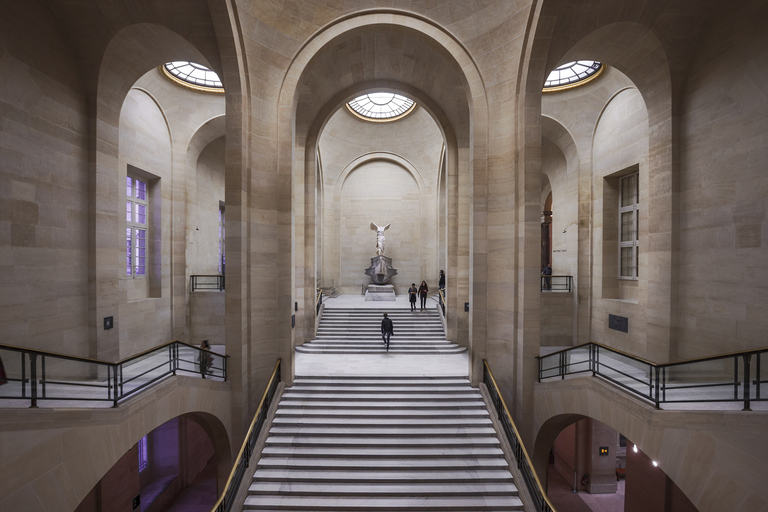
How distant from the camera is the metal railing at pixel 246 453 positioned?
642 centimetres

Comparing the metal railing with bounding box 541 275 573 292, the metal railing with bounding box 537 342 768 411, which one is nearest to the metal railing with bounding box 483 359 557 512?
the metal railing with bounding box 537 342 768 411

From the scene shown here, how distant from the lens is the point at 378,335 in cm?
1342

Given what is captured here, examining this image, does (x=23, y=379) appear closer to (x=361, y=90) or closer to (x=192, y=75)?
(x=361, y=90)

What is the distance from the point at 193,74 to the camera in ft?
42.8

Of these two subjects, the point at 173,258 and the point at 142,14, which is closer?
the point at 142,14

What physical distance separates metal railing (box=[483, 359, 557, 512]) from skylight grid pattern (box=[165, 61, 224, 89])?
13029mm

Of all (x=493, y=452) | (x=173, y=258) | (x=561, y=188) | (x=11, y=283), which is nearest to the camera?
(x=11, y=283)

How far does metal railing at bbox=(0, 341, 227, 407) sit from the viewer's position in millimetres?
4910

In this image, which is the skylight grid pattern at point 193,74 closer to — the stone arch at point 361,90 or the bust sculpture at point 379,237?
the stone arch at point 361,90

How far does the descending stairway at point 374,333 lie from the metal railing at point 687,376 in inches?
228

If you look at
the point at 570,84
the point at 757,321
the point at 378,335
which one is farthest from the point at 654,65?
the point at 378,335

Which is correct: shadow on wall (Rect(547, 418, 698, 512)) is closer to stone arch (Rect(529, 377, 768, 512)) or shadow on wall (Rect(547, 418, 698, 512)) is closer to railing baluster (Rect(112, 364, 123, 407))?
stone arch (Rect(529, 377, 768, 512))

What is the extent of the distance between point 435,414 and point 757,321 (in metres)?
6.72

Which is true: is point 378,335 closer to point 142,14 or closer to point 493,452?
point 493,452
